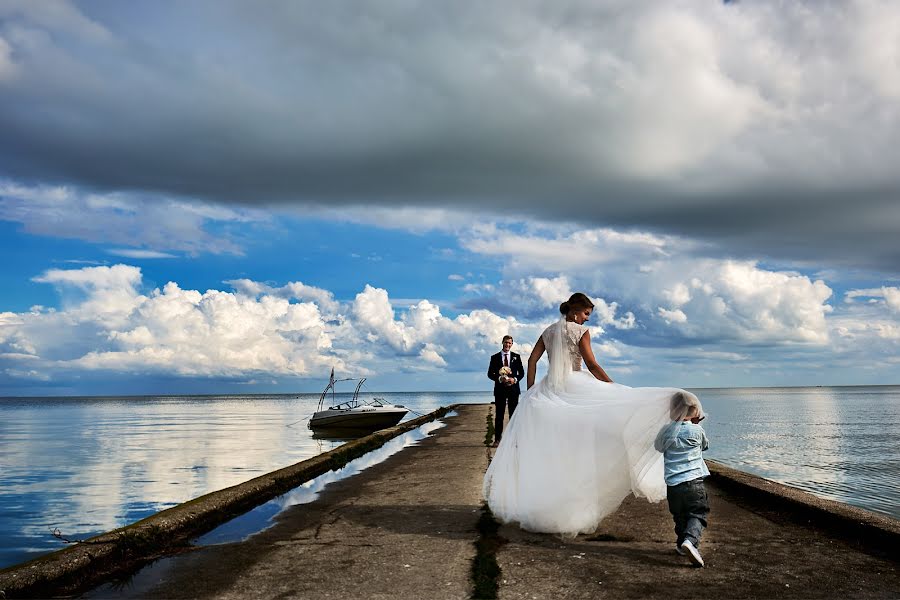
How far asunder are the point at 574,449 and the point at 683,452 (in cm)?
96

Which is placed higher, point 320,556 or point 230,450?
point 320,556

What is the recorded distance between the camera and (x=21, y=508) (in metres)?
11.7

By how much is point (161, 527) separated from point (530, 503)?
3719mm

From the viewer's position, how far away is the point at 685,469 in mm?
5246

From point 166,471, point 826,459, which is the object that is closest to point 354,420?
point 166,471

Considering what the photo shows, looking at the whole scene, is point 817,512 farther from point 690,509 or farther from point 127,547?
point 127,547

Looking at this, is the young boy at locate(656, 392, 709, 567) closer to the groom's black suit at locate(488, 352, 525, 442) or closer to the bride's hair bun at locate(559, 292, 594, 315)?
the bride's hair bun at locate(559, 292, 594, 315)

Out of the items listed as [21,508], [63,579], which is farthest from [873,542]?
[21,508]

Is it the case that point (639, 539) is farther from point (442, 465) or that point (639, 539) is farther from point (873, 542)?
point (442, 465)

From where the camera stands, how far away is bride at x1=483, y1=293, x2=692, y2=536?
5656mm

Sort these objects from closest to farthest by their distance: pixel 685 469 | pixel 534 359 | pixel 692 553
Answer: pixel 692 553, pixel 685 469, pixel 534 359

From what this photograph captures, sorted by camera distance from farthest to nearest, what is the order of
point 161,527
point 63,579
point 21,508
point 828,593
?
point 21,508 → point 161,527 → point 63,579 → point 828,593

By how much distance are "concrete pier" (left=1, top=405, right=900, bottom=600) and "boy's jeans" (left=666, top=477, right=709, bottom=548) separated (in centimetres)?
23

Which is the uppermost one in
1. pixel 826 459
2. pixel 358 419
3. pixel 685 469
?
pixel 685 469
